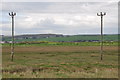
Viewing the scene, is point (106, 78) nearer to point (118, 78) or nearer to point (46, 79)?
point (118, 78)

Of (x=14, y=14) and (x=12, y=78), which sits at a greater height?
(x=14, y=14)

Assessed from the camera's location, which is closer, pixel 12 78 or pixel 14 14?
pixel 12 78

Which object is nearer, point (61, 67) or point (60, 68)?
point (60, 68)

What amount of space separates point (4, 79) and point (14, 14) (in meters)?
25.2

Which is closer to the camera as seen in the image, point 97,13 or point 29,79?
point 29,79

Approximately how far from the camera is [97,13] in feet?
139

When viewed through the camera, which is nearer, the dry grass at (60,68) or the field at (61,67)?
the dry grass at (60,68)

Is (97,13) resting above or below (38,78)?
above

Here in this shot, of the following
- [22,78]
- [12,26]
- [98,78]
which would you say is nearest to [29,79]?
[22,78]

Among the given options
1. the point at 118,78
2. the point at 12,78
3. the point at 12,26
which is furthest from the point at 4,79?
the point at 12,26

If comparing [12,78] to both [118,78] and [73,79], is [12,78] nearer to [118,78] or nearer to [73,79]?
[73,79]

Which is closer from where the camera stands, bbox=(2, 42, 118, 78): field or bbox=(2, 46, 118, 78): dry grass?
bbox=(2, 46, 118, 78): dry grass

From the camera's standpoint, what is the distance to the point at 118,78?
1741 cm

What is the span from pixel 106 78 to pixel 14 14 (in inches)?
1063
